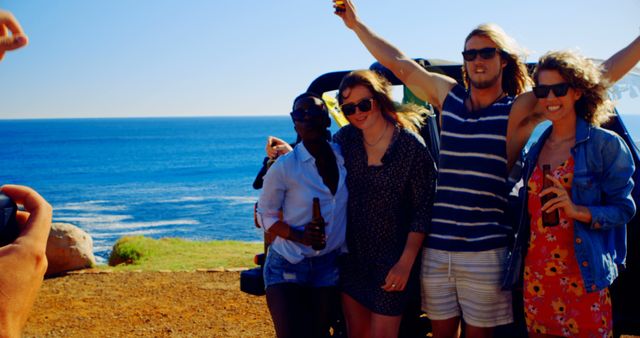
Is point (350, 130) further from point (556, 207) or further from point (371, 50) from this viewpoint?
point (556, 207)

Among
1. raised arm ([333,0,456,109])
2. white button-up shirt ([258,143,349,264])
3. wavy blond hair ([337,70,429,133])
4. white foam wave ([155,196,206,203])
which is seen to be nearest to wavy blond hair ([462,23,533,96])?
raised arm ([333,0,456,109])

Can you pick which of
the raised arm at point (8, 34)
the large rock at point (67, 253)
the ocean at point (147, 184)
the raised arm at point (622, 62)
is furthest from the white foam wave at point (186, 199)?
the raised arm at point (8, 34)

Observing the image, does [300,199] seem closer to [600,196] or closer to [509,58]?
[509,58]

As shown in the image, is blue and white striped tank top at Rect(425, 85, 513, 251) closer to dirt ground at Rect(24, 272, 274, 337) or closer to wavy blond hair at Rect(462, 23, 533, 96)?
wavy blond hair at Rect(462, 23, 533, 96)

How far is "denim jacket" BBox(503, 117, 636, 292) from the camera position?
3.20 m

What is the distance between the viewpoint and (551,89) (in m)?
3.29

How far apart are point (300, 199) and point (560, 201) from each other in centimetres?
135

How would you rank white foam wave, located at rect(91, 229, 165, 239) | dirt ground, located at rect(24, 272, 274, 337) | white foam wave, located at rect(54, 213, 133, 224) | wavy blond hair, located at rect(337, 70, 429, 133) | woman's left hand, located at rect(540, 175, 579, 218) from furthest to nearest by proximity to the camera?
white foam wave, located at rect(54, 213, 133, 224)
white foam wave, located at rect(91, 229, 165, 239)
dirt ground, located at rect(24, 272, 274, 337)
wavy blond hair, located at rect(337, 70, 429, 133)
woman's left hand, located at rect(540, 175, 579, 218)

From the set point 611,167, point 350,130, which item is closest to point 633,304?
point 611,167

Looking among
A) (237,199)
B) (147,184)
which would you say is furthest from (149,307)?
(147,184)

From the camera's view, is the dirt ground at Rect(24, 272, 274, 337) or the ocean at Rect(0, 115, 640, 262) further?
the ocean at Rect(0, 115, 640, 262)

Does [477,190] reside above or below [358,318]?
above

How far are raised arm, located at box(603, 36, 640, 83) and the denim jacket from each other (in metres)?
0.38

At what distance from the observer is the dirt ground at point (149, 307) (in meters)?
6.82
